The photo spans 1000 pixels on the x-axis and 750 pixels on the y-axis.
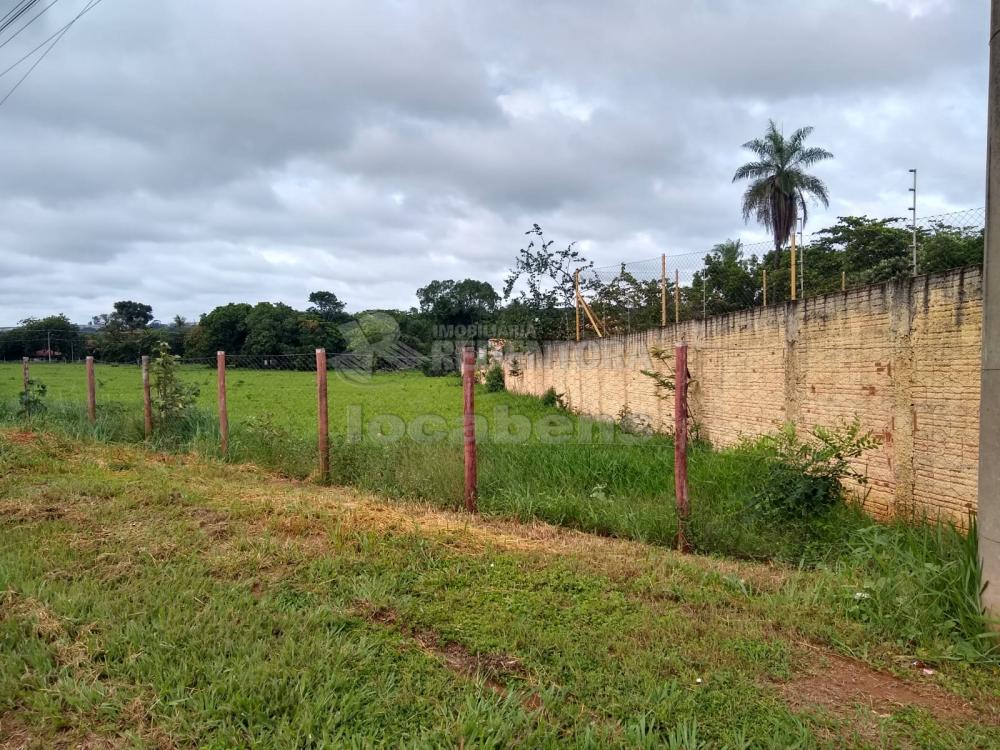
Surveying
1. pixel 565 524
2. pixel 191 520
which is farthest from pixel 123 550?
pixel 565 524

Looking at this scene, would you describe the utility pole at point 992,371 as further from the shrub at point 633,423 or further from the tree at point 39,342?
the tree at point 39,342

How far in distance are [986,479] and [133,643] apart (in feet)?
13.1

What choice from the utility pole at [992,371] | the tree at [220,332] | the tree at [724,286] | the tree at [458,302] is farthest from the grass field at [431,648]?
the tree at [458,302]

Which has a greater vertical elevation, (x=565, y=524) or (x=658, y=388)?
(x=658, y=388)

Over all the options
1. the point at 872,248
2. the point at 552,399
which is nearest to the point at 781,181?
the point at 872,248

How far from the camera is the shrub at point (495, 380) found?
68.9ft

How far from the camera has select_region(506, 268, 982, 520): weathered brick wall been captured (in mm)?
4594

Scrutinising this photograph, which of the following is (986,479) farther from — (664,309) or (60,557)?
(664,309)

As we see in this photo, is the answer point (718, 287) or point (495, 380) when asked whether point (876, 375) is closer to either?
point (718, 287)

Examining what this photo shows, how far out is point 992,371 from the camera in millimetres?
2916

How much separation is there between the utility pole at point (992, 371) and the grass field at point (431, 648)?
0.48 metres

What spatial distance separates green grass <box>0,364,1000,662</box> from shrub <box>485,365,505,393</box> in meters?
10.4

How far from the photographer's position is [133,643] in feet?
9.20

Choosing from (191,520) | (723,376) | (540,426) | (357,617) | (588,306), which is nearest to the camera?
(357,617)
